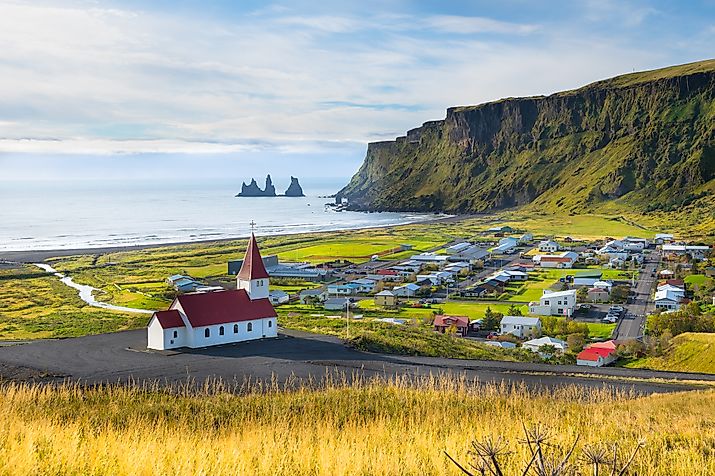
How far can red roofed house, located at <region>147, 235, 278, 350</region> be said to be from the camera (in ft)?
96.2

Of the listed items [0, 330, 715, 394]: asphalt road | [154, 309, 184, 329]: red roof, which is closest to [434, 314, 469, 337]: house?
[0, 330, 715, 394]: asphalt road

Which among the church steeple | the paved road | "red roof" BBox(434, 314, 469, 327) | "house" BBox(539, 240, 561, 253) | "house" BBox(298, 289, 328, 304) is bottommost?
the paved road

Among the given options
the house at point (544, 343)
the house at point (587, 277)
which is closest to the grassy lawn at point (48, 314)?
the house at point (544, 343)

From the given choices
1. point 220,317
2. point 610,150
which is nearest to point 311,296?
point 220,317

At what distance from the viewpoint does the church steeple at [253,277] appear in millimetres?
33250

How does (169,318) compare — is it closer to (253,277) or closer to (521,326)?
(253,277)

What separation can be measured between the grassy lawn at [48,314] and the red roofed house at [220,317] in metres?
6.97

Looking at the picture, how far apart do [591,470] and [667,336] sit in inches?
1362

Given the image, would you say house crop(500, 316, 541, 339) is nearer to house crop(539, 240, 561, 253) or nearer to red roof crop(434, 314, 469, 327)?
red roof crop(434, 314, 469, 327)

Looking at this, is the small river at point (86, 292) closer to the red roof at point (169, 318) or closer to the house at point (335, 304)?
the house at point (335, 304)

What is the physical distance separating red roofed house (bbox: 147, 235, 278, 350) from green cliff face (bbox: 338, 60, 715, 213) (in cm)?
12070

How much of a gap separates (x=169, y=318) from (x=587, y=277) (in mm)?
46680

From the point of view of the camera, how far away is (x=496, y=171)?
645 feet

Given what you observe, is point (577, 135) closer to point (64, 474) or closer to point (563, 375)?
point (563, 375)
